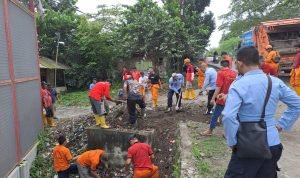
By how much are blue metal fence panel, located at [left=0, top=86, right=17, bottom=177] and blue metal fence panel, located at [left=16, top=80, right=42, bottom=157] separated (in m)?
0.67

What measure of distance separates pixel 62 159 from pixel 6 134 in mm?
1865

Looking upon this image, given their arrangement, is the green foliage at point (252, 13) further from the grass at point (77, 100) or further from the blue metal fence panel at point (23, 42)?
the blue metal fence panel at point (23, 42)

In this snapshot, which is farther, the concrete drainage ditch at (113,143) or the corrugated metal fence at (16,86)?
the concrete drainage ditch at (113,143)

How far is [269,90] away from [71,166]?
611 centimetres

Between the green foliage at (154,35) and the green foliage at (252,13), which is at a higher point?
the green foliage at (252,13)

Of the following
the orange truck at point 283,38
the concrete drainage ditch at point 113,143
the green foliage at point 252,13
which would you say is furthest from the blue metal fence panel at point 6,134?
the green foliage at point 252,13

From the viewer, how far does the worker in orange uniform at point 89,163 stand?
26.9ft

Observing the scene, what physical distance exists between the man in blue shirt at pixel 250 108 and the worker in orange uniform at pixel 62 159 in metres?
5.32

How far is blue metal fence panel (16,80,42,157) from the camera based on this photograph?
25.6 feet

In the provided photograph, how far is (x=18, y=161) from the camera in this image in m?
7.21

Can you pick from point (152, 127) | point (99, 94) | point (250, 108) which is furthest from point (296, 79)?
point (250, 108)

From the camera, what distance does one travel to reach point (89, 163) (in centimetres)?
831

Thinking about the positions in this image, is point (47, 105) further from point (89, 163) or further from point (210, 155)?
point (210, 155)

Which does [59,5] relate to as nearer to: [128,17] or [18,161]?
[128,17]
